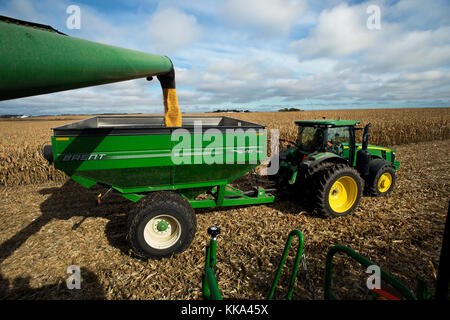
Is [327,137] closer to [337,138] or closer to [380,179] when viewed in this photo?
[337,138]

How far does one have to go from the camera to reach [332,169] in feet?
14.6

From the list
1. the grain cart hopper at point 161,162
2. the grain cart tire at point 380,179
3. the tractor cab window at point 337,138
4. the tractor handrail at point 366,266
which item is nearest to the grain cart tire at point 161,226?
the grain cart hopper at point 161,162

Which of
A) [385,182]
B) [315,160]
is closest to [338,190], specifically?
[315,160]

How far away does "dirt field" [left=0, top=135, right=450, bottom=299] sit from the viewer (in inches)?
116

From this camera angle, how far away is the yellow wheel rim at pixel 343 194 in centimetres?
465

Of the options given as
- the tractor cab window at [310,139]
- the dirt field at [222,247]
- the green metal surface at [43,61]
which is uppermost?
the green metal surface at [43,61]

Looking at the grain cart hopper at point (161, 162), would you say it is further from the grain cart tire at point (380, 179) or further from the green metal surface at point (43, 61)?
the grain cart tire at point (380, 179)

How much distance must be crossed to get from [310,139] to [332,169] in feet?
3.56

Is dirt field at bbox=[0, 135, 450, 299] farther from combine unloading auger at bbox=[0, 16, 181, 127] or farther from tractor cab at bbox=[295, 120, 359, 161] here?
combine unloading auger at bbox=[0, 16, 181, 127]

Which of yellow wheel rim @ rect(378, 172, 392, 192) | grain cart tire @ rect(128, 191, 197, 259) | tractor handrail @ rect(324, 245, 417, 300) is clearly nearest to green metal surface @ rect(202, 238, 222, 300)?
tractor handrail @ rect(324, 245, 417, 300)

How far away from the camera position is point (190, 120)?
5926 millimetres

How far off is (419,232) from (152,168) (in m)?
4.77

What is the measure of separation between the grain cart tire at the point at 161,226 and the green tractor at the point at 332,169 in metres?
2.43

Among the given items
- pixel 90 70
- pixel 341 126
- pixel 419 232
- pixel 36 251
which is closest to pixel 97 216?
pixel 36 251
